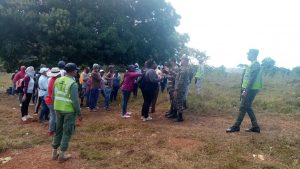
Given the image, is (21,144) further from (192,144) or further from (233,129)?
(233,129)

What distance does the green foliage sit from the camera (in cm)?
1684

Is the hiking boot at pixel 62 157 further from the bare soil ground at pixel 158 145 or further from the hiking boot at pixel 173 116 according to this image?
the hiking boot at pixel 173 116

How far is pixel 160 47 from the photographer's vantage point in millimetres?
19734

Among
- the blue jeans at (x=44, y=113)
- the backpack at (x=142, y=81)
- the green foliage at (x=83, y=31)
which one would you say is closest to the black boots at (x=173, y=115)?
the backpack at (x=142, y=81)

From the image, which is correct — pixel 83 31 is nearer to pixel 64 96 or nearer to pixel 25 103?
pixel 25 103

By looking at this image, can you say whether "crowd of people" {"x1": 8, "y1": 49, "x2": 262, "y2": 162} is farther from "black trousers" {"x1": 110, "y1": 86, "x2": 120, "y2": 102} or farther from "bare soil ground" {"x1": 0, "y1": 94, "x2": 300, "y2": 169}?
"bare soil ground" {"x1": 0, "y1": 94, "x2": 300, "y2": 169}

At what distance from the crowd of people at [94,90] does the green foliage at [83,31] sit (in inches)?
90.4

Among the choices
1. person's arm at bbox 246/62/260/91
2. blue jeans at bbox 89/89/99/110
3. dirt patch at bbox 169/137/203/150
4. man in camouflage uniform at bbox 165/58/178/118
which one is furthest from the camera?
blue jeans at bbox 89/89/99/110

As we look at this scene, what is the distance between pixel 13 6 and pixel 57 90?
40.2 ft

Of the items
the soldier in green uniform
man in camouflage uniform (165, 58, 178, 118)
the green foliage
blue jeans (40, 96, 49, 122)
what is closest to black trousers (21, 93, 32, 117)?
blue jeans (40, 96, 49, 122)

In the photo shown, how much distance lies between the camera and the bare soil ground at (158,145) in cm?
734

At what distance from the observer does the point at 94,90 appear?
Result: 46.3 ft

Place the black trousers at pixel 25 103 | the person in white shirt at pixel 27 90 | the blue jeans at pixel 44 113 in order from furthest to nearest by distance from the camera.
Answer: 1. the black trousers at pixel 25 103
2. the person in white shirt at pixel 27 90
3. the blue jeans at pixel 44 113

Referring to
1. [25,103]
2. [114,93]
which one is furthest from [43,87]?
[114,93]
